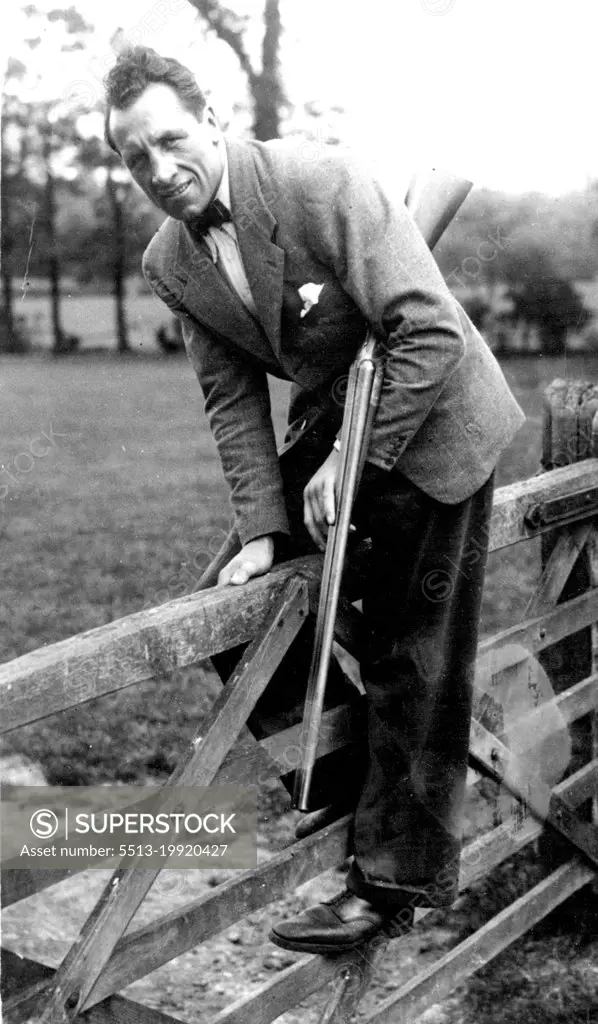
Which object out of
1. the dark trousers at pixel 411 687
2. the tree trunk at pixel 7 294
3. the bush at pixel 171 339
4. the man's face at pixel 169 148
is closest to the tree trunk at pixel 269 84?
the man's face at pixel 169 148

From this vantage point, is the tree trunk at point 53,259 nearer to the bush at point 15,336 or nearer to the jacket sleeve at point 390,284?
the bush at point 15,336

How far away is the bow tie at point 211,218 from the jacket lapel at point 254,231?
22 millimetres

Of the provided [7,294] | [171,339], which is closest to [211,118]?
[7,294]

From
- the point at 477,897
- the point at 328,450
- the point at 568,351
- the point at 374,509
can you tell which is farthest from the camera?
the point at 568,351

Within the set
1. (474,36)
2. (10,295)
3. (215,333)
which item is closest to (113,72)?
(215,333)

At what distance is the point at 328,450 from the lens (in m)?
2.73

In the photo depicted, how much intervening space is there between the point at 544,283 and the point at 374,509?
3181mm

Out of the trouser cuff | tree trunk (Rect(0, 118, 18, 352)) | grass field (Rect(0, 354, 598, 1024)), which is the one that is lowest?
grass field (Rect(0, 354, 598, 1024))

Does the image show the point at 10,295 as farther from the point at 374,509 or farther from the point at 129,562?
the point at 374,509

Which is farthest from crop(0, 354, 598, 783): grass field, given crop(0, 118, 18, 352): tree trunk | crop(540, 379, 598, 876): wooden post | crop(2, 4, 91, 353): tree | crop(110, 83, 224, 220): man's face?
crop(110, 83, 224, 220): man's face

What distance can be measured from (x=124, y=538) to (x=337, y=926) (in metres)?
4.05

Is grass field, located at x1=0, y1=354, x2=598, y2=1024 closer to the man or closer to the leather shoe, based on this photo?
the leather shoe

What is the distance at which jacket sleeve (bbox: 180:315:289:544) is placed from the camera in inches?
103

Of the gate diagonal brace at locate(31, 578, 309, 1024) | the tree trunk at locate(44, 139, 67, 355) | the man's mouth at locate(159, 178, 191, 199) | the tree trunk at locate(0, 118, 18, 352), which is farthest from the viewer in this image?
the tree trunk at locate(0, 118, 18, 352)
